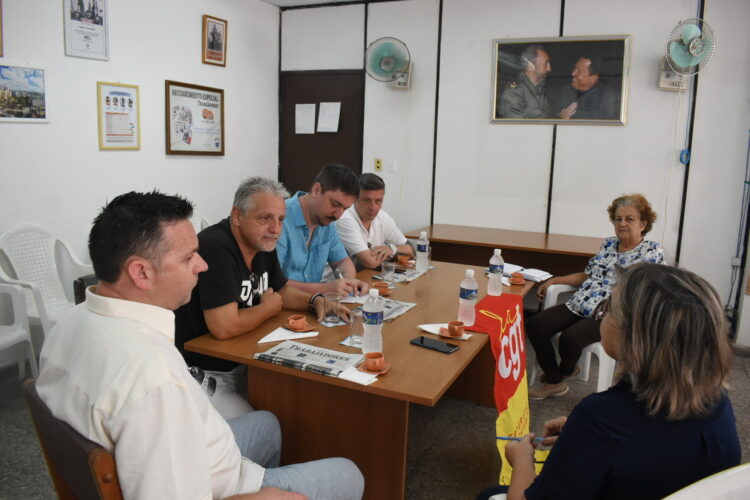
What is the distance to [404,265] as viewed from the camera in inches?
135

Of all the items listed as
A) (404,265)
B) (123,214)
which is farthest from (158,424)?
(404,265)

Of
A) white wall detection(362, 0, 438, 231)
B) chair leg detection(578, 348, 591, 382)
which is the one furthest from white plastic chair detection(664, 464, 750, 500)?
white wall detection(362, 0, 438, 231)

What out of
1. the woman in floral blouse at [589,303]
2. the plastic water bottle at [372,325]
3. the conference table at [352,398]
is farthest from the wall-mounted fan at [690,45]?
the plastic water bottle at [372,325]

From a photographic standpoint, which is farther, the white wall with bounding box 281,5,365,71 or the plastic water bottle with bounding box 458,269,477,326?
the white wall with bounding box 281,5,365,71

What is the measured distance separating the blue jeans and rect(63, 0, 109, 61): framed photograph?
10.2 ft

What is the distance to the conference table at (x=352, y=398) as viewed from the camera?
180 cm

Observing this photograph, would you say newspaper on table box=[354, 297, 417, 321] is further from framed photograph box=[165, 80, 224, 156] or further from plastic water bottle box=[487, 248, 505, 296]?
framed photograph box=[165, 80, 224, 156]

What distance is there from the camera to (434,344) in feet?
6.77

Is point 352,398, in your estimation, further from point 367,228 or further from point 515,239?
point 515,239

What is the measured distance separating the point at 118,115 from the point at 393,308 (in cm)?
286

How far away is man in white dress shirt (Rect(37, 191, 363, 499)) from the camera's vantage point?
1.04 metres

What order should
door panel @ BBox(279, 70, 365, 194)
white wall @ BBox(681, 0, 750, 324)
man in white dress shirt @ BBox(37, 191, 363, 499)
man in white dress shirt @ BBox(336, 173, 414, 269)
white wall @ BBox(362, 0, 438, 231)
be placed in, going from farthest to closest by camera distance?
→ 1. door panel @ BBox(279, 70, 365, 194)
2. white wall @ BBox(362, 0, 438, 231)
3. white wall @ BBox(681, 0, 750, 324)
4. man in white dress shirt @ BBox(336, 173, 414, 269)
5. man in white dress shirt @ BBox(37, 191, 363, 499)

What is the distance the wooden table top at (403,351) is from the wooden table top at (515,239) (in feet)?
5.41

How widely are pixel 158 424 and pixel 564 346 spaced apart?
2.59 meters
